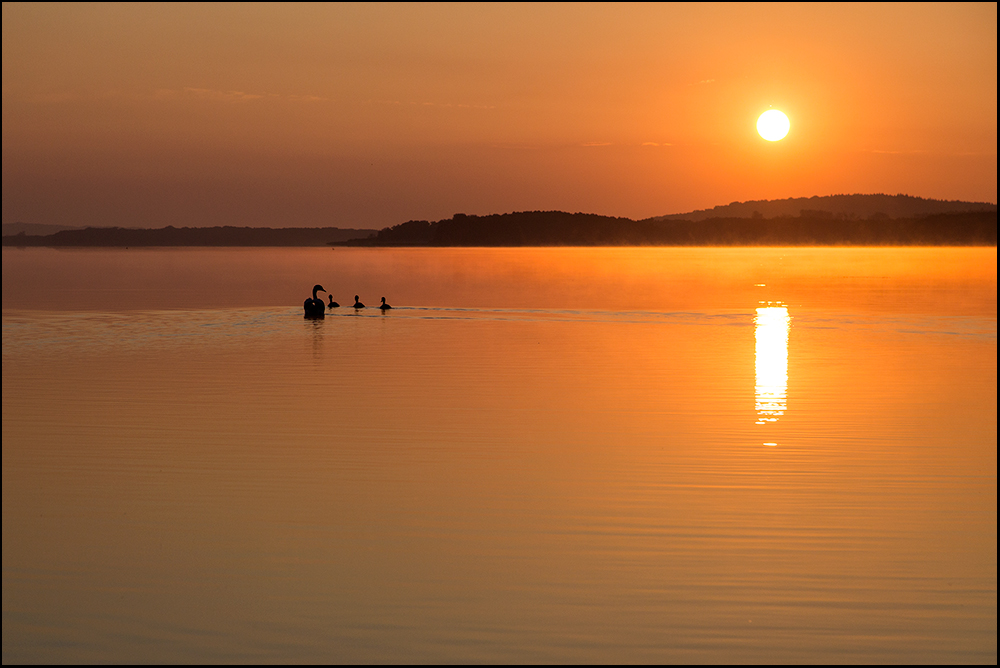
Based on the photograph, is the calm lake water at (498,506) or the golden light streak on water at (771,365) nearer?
the calm lake water at (498,506)

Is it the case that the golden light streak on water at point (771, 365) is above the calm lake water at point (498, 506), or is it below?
above

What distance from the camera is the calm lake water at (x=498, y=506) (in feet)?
24.6

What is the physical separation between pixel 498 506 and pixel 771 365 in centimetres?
1335

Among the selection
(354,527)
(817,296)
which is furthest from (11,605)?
(817,296)

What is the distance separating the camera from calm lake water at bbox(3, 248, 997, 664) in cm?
750

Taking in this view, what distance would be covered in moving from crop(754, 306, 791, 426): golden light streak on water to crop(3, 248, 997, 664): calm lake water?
0.14 meters

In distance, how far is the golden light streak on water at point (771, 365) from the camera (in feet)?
55.0

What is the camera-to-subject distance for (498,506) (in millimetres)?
10742

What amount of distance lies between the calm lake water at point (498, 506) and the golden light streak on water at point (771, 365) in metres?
0.14

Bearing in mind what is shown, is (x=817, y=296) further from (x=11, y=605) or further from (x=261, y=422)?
(x=11, y=605)

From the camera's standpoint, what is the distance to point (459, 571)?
866cm

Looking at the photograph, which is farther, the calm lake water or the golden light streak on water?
the golden light streak on water

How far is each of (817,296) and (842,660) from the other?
4453 cm

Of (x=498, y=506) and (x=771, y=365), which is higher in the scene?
(x=771, y=365)
